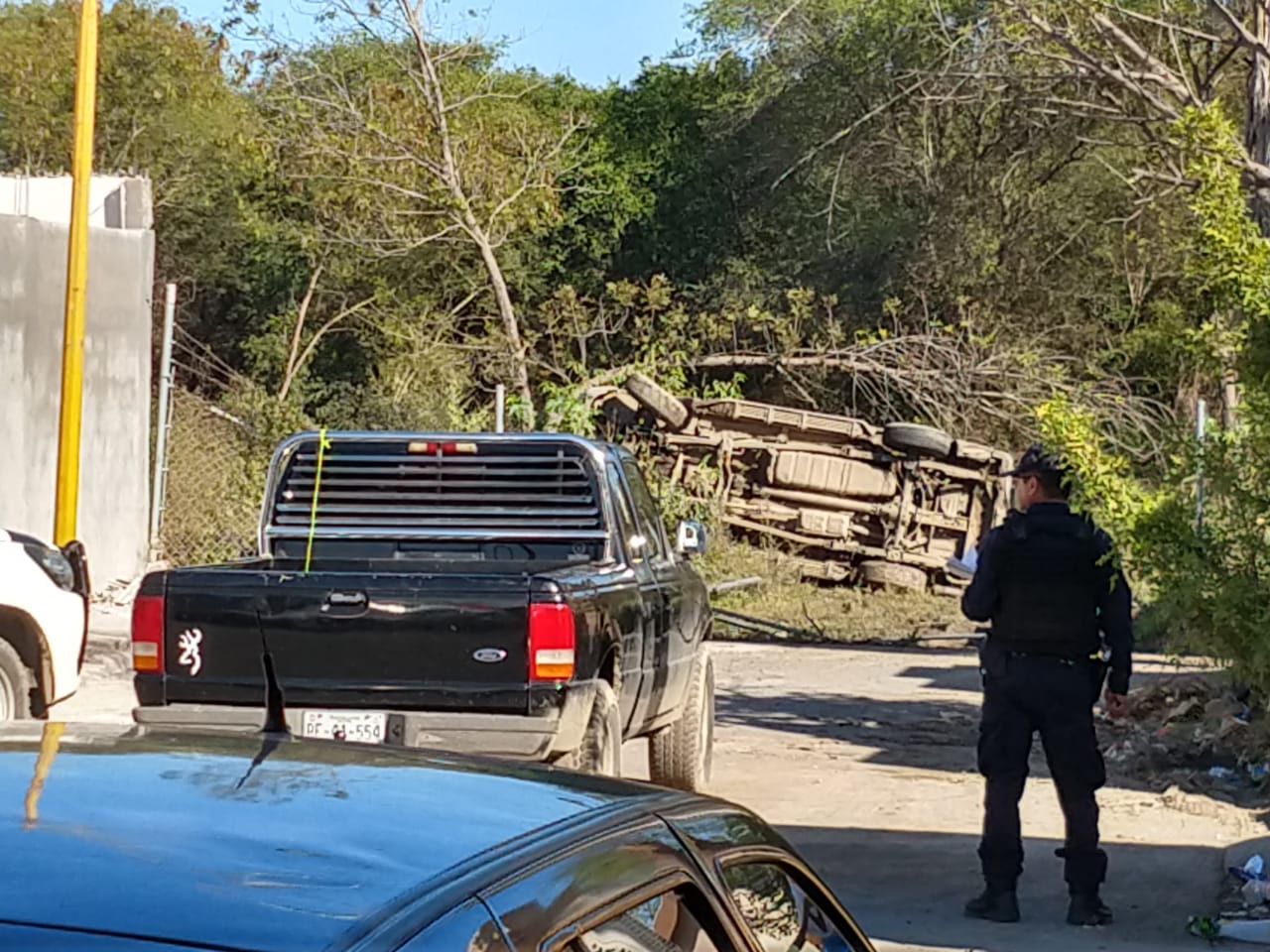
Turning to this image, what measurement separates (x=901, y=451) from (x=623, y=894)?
19.2 m

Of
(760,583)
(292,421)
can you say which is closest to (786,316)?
(760,583)

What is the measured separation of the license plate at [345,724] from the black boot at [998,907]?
8.35ft

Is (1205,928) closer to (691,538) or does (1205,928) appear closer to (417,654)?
(417,654)

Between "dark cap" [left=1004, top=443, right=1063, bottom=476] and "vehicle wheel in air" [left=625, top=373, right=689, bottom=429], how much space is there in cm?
1420

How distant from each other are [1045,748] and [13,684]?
5.64 metres

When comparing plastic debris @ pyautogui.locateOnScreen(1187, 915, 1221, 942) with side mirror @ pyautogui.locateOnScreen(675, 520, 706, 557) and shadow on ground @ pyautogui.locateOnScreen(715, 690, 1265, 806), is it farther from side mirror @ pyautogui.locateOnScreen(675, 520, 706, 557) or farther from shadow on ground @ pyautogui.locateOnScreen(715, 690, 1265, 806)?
side mirror @ pyautogui.locateOnScreen(675, 520, 706, 557)

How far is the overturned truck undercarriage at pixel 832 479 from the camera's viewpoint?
69.2 ft

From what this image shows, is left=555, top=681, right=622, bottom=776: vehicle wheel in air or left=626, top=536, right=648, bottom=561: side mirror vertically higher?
left=626, top=536, right=648, bottom=561: side mirror

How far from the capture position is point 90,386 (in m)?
17.8

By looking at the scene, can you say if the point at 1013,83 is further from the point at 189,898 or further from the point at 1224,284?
the point at 189,898

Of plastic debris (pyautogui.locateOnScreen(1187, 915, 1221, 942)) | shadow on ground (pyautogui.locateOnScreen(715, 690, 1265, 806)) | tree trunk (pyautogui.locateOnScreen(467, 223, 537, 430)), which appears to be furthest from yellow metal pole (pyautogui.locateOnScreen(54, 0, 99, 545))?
plastic debris (pyautogui.locateOnScreen(1187, 915, 1221, 942))

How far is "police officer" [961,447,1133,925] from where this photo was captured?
23.8ft

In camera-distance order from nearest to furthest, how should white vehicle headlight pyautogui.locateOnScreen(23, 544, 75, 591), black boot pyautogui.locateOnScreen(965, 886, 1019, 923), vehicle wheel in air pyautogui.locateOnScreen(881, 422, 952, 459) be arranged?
black boot pyautogui.locateOnScreen(965, 886, 1019, 923) → white vehicle headlight pyautogui.locateOnScreen(23, 544, 75, 591) → vehicle wheel in air pyautogui.locateOnScreen(881, 422, 952, 459)

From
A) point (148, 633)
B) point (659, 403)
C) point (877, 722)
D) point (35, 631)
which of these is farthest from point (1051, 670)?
point (659, 403)
